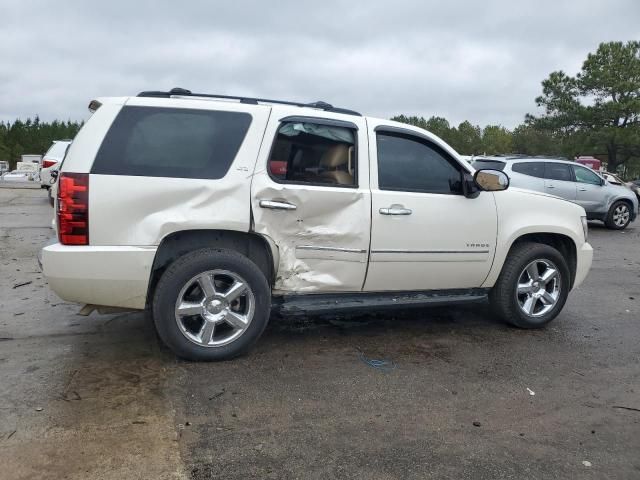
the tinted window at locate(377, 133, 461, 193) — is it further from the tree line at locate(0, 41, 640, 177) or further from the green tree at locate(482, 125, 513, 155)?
the green tree at locate(482, 125, 513, 155)

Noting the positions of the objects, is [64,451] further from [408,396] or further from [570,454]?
[570,454]

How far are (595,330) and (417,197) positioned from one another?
2.35 meters

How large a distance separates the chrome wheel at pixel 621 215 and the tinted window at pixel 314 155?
12.4 m

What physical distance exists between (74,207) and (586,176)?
1338 cm

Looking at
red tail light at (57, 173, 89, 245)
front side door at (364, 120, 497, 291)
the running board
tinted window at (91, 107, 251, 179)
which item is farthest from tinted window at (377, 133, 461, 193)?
red tail light at (57, 173, 89, 245)

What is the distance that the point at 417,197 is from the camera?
4.59 m

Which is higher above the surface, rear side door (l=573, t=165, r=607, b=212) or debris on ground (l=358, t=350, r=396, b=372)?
rear side door (l=573, t=165, r=607, b=212)

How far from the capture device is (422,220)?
458 cm

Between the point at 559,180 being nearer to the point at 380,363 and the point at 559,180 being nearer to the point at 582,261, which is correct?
the point at 582,261

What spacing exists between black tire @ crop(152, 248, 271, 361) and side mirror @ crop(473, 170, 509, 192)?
204cm

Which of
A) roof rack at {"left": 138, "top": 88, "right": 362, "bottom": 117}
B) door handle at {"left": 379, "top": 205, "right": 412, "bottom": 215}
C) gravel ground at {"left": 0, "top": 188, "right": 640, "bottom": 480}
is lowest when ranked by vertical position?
gravel ground at {"left": 0, "top": 188, "right": 640, "bottom": 480}

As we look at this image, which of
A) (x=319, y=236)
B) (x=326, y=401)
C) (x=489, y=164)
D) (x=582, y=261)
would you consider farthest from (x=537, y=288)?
(x=489, y=164)

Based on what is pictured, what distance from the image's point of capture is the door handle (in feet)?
14.5

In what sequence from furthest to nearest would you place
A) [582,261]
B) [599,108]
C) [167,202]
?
1. [599,108]
2. [582,261]
3. [167,202]
